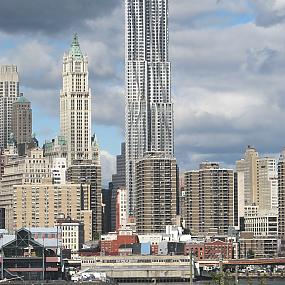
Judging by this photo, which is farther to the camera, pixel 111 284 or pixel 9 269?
pixel 9 269

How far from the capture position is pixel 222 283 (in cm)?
8200

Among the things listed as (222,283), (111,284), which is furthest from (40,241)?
(222,283)

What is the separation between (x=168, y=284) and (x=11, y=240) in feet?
130

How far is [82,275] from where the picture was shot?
175 metres

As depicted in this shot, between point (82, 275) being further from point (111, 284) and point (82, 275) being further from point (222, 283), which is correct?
point (222, 283)

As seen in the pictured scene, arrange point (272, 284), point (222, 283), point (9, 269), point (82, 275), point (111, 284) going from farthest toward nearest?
1. point (272, 284)
2. point (82, 275)
3. point (9, 269)
4. point (111, 284)
5. point (222, 283)

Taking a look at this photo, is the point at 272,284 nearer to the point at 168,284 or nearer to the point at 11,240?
the point at 168,284

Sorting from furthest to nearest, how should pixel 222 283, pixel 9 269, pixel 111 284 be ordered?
pixel 9 269
pixel 111 284
pixel 222 283

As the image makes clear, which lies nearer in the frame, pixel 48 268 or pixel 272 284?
pixel 48 268

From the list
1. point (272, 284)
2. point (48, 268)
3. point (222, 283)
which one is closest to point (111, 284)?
point (48, 268)

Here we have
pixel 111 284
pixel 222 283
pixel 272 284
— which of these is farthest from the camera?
pixel 272 284

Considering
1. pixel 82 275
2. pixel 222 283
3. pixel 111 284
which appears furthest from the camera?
pixel 82 275

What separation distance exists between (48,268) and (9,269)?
5.17 m

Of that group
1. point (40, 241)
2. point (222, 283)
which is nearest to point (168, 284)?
point (40, 241)
